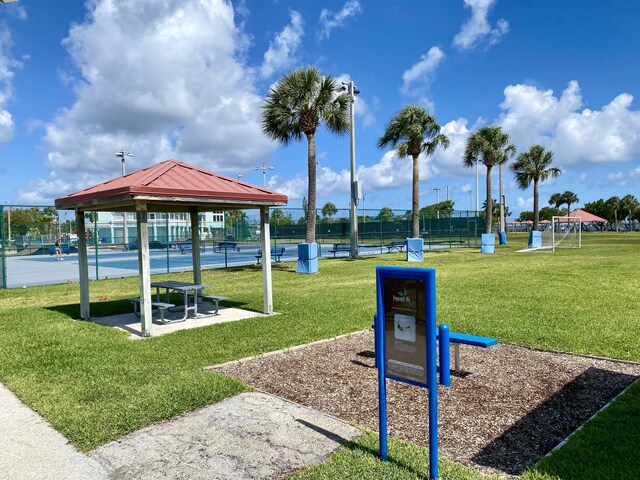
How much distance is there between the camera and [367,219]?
33656 millimetres

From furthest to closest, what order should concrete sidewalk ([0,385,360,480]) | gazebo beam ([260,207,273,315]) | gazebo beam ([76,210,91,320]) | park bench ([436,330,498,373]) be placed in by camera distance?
1. gazebo beam ([76,210,91,320])
2. gazebo beam ([260,207,273,315])
3. park bench ([436,330,498,373])
4. concrete sidewalk ([0,385,360,480])

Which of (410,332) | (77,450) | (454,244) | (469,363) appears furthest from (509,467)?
(454,244)

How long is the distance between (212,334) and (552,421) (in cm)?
527

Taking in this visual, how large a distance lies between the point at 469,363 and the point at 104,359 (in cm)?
479

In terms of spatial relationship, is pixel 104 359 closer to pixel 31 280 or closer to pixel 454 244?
pixel 31 280

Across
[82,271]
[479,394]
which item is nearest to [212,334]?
[82,271]

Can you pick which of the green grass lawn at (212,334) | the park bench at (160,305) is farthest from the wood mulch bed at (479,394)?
the park bench at (160,305)

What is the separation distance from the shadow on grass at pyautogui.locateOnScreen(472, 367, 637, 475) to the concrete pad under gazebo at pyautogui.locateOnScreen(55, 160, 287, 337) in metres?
5.85

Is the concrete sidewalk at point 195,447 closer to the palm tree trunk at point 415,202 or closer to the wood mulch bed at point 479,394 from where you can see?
the wood mulch bed at point 479,394

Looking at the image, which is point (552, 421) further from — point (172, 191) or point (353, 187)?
point (353, 187)

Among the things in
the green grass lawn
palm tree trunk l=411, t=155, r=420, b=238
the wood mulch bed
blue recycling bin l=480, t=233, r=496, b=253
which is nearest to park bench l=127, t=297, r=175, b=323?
the green grass lawn

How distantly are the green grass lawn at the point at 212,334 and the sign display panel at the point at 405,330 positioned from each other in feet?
3.89

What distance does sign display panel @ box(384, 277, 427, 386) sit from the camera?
3.24 meters

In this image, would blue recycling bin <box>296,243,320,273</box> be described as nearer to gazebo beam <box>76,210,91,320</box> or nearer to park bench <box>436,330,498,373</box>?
gazebo beam <box>76,210,91,320</box>
